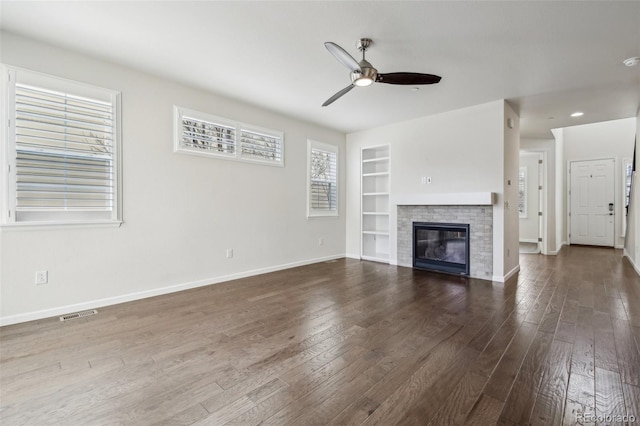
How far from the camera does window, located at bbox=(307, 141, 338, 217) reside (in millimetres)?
5562

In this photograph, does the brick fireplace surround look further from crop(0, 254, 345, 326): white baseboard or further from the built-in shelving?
Answer: crop(0, 254, 345, 326): white baseboard

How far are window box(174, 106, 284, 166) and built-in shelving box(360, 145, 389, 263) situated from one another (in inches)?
79.5

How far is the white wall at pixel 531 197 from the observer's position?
25.9 ft

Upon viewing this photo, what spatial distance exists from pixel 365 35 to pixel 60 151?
10.6 ft

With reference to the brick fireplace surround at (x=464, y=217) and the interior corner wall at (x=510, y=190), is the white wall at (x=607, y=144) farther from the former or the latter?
the brick fireplace surround at (x=464, y=217)

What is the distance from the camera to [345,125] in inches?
222

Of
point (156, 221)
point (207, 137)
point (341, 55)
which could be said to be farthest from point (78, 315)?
point (341, 55)

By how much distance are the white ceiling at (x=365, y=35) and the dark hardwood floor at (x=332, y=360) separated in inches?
104

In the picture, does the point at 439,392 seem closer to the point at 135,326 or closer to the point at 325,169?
the point at 135,326

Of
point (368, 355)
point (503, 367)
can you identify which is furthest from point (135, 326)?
point (503, 367)

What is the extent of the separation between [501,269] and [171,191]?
15.6ft

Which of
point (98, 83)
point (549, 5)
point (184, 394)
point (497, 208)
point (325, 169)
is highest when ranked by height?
→ point (549, 5)

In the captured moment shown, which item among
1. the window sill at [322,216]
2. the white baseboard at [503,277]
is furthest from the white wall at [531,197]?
the window sill at [322,216]

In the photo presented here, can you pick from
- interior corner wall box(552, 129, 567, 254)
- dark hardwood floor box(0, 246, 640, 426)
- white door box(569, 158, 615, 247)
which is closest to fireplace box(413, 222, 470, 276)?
dark hardwood floor box(0, 246, 640, 426)
